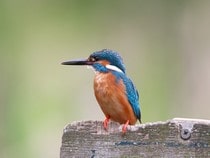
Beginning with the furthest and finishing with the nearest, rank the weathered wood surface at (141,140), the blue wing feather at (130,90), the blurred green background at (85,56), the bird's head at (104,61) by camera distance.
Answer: the blurred green background at (85,56)
the blue wing feather at (130,90)
the bird's head at (104,61)
the weathered wood surface at (141,140)

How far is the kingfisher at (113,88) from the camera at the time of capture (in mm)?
3432

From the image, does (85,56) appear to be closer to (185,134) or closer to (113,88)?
(113,88)

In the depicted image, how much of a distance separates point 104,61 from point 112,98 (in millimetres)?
245

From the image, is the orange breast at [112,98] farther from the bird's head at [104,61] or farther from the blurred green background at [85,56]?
the blurred green background at [85,56]

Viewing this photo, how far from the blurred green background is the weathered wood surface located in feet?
11.6

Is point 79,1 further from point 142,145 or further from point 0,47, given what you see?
point 142,145

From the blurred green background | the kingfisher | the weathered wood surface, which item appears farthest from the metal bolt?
the blurred green background

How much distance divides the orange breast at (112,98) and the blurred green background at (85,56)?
2.63 meters

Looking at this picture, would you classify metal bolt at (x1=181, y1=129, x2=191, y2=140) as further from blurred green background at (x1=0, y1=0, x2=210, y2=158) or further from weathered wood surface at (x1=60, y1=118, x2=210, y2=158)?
blurred green background at (x1=0, y1=0, x2=210, y2=158)

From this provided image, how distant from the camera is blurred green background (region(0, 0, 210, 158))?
6.59 metres

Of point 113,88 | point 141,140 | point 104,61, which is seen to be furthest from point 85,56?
point 141,140

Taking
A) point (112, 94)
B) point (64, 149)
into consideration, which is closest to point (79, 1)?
point (112, 94)

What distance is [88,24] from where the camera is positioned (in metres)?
7.71

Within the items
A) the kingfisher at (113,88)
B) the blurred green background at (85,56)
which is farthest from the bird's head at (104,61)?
the blurred green background at (85,56)
